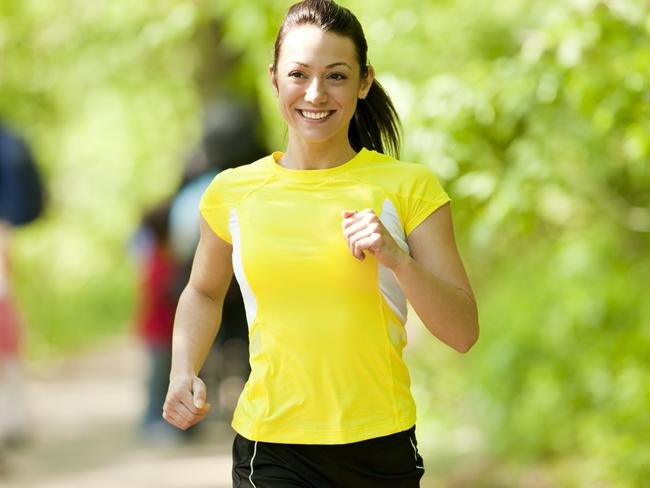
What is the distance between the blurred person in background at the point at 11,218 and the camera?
7539 mm

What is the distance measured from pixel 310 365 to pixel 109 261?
1870 cm

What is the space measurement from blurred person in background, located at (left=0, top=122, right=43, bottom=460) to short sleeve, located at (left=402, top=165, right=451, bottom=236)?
4.78m

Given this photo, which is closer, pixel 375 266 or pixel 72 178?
pixel 375 266

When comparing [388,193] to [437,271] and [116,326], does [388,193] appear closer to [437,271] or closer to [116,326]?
[437,271]

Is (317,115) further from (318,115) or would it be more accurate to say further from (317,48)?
(317,48)

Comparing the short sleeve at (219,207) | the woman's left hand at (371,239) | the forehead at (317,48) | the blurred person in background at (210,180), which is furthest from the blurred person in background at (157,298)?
the woman's left hand at (371,239)

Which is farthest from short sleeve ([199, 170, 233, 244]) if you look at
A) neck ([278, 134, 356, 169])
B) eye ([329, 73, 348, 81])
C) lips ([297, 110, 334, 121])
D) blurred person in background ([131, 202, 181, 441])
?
blurred person in background ([131, 202, 181, 441])

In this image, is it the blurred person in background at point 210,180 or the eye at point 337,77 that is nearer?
the eye at point 337,77

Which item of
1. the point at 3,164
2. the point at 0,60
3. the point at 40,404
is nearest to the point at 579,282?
the point at 3,164

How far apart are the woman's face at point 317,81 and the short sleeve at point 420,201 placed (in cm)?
23

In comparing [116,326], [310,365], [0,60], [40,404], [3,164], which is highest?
[0,60]

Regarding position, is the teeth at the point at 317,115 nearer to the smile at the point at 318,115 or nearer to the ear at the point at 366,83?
the smile at the point at 318,115

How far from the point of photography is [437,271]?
305 cm

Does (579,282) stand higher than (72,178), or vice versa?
(72,178)
